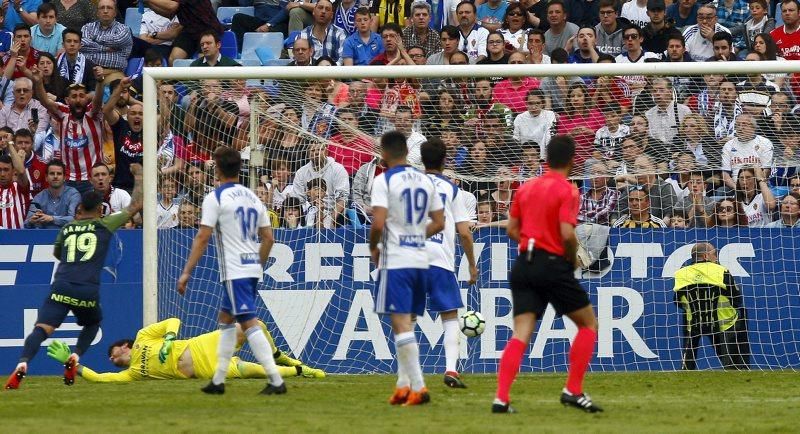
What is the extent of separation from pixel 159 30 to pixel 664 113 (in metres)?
9.10

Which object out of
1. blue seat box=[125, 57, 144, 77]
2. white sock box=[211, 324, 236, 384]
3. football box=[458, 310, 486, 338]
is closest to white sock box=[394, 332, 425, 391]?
white sock box=[211, 324, 236, 384]

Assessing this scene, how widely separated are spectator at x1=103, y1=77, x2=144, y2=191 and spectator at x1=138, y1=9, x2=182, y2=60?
2475mm

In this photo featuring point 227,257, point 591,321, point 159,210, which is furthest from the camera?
point 159,210

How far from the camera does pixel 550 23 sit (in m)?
19.2

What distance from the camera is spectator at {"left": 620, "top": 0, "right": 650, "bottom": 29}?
1947 centimetres

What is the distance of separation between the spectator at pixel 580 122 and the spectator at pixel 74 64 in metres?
7.88

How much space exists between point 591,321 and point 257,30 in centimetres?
1253

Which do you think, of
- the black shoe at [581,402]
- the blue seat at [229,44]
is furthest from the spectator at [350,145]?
the black shoe at [581,402]

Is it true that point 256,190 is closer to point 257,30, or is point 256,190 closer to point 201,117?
point 201,117

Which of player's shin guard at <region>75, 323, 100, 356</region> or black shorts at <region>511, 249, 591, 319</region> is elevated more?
black shorts at <region>511, 249, 591, 319</region>

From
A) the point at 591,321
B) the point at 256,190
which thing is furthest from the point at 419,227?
the point at 256,190

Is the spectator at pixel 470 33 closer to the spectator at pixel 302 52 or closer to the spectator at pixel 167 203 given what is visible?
the spectator at pixel 302 52

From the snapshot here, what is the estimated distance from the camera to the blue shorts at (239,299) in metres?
11.0

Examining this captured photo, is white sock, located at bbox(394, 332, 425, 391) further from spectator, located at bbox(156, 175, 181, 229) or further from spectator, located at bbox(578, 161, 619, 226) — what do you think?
spectator, located at bbox(578, 161, 619, 226)
